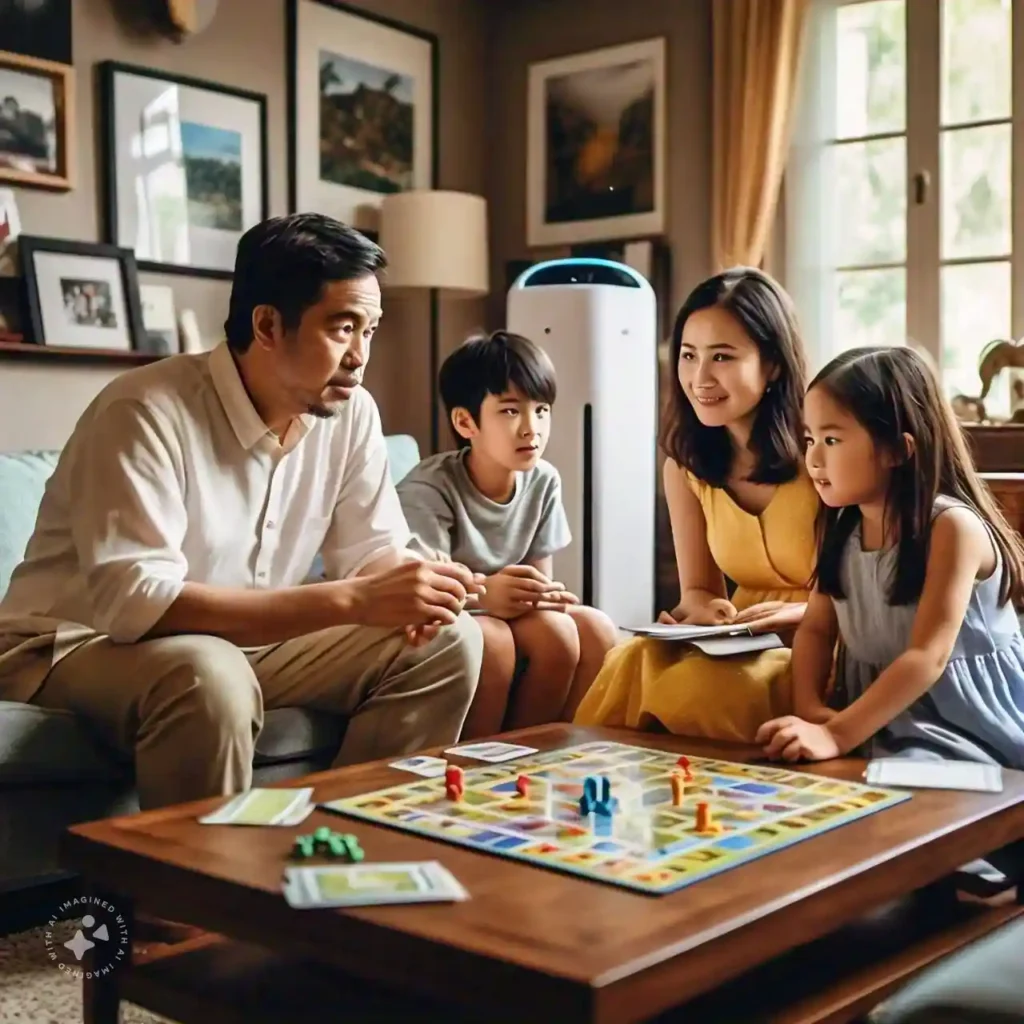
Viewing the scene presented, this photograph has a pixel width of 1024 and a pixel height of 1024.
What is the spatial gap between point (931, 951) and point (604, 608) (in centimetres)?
236

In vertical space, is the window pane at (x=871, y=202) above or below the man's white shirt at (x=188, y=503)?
above

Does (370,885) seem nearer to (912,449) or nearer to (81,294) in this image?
(912,449)

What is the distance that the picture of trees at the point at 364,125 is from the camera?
419 centimetres

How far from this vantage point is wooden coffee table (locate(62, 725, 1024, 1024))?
3.30 ft

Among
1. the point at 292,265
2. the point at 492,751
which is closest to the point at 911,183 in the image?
the point at 292,265

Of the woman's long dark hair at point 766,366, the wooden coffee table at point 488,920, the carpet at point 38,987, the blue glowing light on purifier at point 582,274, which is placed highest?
the blue glowing light on purifier at point 582,274

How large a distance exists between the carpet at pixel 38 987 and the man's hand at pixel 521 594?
90cm

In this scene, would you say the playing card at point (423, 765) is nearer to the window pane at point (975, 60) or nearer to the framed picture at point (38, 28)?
the framed picture at point (38, 28)

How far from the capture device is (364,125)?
4.31 metres

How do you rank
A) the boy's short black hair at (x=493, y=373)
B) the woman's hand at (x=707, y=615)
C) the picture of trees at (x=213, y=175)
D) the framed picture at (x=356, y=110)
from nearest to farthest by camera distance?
1. the woman's hand at (x=707, y=615)
2. the boy's short black hair at (x=493, y=373)
3. the picture of trees at (x=213, y=175)
4. the framed picture at (x=356, y=110)

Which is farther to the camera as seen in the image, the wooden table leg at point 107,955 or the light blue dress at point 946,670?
the light blue dress at point 946,670

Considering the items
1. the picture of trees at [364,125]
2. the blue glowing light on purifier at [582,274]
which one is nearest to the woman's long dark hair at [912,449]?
the blue glowing light on purifier at [582,274]

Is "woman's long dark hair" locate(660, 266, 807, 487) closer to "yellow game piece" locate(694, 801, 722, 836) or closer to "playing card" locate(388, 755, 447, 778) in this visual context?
"playing card" locate(388, 755, 447, 778)

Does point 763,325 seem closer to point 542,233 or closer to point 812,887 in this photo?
point 812,887
